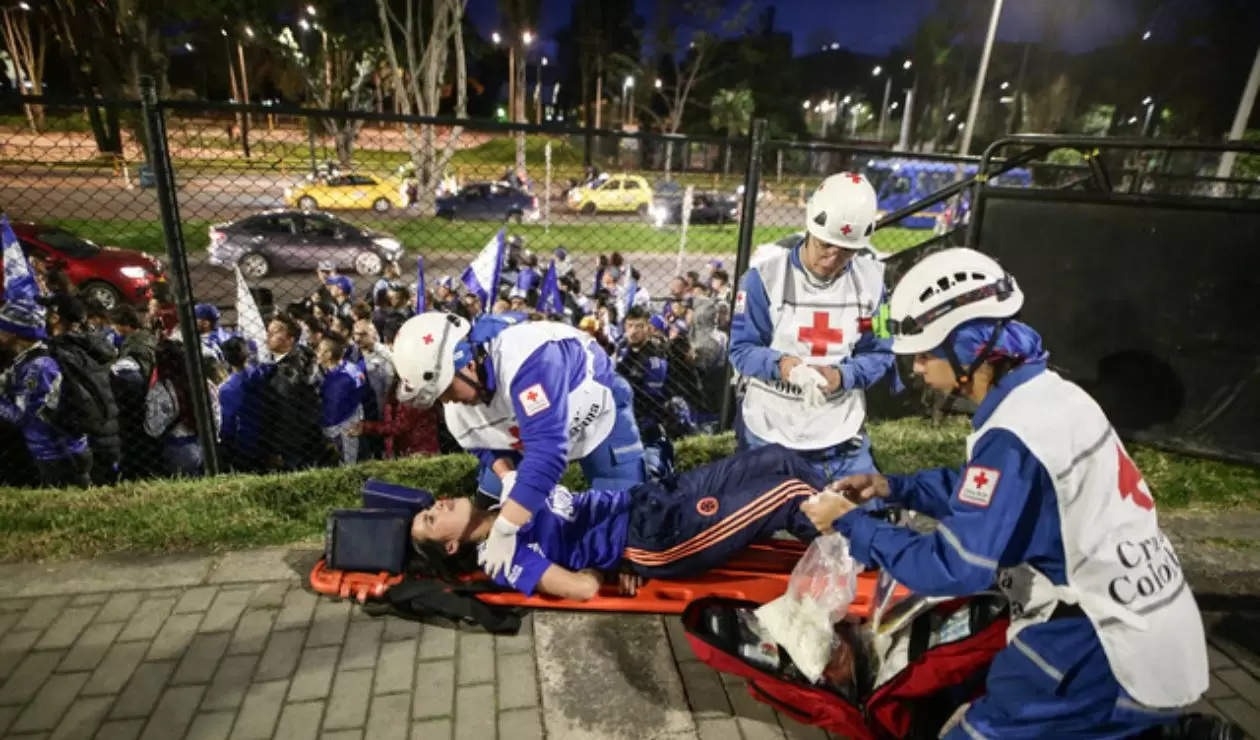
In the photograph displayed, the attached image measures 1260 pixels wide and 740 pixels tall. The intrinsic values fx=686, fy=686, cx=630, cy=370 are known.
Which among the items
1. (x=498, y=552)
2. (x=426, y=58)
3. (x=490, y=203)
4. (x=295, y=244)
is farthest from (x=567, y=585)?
(x=426, y=58)

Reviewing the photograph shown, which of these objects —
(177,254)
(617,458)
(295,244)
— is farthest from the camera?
(295,244)

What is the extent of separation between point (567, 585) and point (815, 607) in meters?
1.16

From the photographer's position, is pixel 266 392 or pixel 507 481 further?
pixel 266 392

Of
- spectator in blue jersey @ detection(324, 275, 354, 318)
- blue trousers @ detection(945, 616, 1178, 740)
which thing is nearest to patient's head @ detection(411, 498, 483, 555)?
blue trousers @ detection(945, 616, 1178, 740)

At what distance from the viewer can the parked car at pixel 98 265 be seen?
10.7m

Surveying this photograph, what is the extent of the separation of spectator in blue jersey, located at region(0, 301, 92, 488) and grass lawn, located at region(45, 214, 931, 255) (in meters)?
9.58

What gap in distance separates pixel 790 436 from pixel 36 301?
5.14 metres

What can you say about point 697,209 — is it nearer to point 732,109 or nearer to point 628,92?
point 732,109

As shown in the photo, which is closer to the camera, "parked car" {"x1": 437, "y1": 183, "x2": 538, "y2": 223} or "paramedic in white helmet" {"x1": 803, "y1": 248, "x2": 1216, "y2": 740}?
"paramedic in white helmet" {"x1": 803, "y1": 248, "x2": 1216, "y2": 740}

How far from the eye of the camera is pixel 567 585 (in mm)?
3203

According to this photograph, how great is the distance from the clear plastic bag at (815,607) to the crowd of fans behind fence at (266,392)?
165 centimetres

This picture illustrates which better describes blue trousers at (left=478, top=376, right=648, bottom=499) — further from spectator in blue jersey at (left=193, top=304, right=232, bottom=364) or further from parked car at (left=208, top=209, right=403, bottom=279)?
parked car at (left=208, top=209, right=403, bottom=279)

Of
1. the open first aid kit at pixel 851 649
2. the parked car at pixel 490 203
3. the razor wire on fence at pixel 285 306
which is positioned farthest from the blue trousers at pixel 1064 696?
the parked car at pixel 490 203

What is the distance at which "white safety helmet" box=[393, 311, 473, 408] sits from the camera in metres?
2.76
